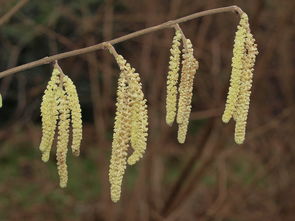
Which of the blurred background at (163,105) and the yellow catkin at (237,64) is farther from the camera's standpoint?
the blurred background at (163,105)

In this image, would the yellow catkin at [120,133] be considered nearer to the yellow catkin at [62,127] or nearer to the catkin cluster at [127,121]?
the catkin cluster at [127,121]

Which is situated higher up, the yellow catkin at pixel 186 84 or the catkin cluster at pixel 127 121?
the yellow catkin at pixel 186 84

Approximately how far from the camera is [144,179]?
16.3 ft

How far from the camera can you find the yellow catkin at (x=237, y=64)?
1.70 meters

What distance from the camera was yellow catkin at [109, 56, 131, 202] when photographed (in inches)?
67.1

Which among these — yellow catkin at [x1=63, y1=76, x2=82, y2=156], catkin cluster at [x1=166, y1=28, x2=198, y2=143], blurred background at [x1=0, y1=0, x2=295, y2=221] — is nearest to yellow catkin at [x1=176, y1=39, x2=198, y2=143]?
catkin cluster at [x1=166, y1=28, x2=198, y2=143]

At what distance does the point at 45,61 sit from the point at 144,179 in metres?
3.29

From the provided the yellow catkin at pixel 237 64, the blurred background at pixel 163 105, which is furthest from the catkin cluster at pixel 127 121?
the blurred background at pixel 163 105

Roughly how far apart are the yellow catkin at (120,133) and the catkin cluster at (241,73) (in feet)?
0.87

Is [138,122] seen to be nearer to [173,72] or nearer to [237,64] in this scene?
[173,72]

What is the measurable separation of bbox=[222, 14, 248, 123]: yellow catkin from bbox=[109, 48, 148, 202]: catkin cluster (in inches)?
8.7

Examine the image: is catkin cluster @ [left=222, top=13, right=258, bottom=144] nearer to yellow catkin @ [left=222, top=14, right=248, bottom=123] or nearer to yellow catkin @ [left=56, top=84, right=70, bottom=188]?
yellow catkin @ [left=222, top=14, right=248, bottom=123]

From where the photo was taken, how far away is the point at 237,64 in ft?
5.67

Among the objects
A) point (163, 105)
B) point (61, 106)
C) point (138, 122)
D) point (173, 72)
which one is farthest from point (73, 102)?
point (163, 105)
